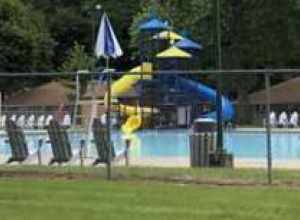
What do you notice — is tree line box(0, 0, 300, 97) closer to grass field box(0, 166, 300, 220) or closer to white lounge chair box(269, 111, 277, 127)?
white lounge chair box(269, 111, 277, 127)

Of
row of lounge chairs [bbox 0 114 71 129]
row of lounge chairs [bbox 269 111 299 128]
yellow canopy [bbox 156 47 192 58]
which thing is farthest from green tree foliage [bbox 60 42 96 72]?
row of lounge chairs [bbox 269 111 299 128]

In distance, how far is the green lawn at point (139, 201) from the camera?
36.5 feet

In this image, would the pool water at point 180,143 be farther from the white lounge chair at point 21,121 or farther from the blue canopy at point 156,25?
the blue canopy at point 156,25

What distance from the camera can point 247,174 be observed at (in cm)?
1586

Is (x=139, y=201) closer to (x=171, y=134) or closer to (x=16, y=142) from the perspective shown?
(x=171, y=134)

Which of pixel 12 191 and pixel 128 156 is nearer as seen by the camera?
pixel 12 191

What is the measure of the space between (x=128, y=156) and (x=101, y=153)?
88 cm

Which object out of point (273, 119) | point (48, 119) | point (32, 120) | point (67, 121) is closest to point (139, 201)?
point (273, 119)

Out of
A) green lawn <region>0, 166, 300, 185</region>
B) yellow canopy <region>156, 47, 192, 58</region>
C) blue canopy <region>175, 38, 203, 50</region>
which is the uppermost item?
blue canopy <region>175, 38, 203, 50</region>

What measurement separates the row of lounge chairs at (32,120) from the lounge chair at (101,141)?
1.85ft

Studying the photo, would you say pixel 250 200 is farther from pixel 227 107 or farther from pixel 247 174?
pixel 227 107

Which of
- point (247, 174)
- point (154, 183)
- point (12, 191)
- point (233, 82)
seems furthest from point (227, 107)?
point (233, 82)

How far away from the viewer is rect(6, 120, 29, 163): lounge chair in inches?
704

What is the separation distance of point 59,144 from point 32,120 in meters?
0.74
